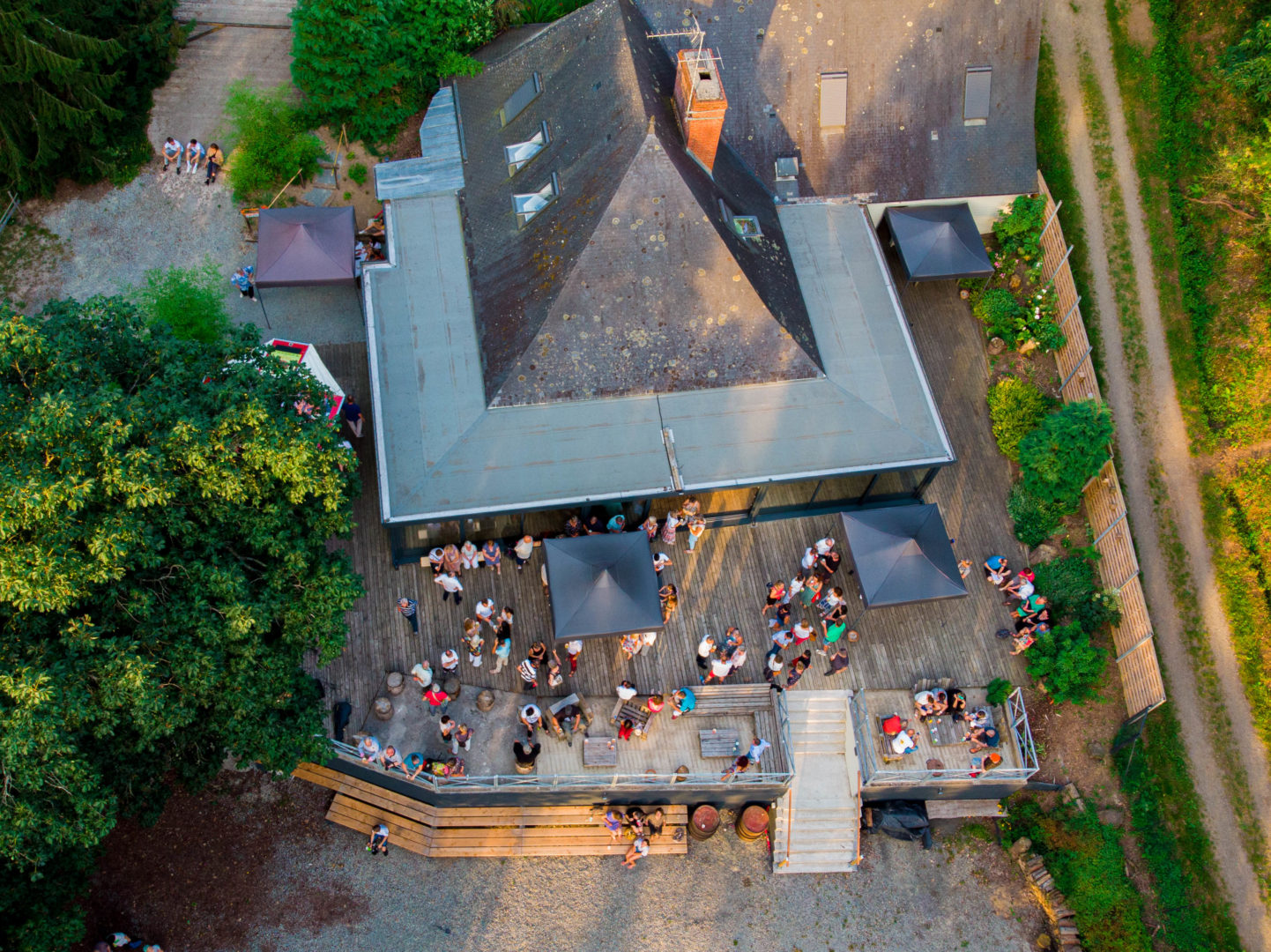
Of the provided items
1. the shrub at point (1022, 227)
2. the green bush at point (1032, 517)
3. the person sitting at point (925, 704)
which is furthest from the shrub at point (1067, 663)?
the shrub at point (1022, 227)

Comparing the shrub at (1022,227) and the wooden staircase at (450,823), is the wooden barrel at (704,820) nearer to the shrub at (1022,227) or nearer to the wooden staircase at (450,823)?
the wooden staircase at (450,823)

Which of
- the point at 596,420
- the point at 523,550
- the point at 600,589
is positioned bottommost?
the point at 523,550

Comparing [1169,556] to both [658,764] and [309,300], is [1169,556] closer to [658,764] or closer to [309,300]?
[658,764]

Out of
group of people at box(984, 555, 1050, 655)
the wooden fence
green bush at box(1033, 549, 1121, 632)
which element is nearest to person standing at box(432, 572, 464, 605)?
group of people at box(984, 555, 1050, 655)

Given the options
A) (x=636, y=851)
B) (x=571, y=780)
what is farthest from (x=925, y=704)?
(x=571, y=780)

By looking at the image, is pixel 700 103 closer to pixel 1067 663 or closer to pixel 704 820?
pixel 1067 663

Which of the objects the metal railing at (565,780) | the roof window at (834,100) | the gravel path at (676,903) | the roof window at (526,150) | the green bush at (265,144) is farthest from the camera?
the green bush at (265,144)
